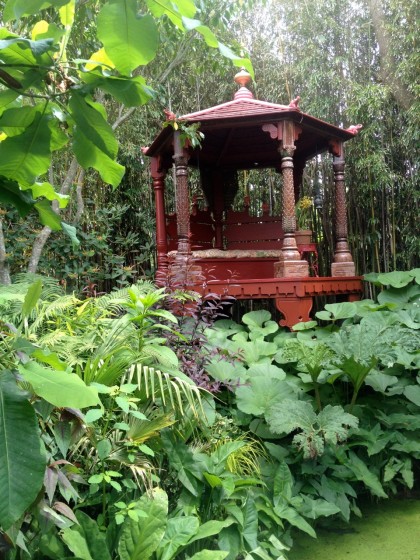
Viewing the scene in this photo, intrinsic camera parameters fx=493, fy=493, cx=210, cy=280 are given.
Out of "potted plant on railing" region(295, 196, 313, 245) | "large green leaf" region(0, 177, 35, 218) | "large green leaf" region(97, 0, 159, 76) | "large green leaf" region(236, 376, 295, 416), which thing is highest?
"potted plant on railing" region(295, 196, 313, 245)

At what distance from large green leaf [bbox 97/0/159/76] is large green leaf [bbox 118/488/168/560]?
1.50m

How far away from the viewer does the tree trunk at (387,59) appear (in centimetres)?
531

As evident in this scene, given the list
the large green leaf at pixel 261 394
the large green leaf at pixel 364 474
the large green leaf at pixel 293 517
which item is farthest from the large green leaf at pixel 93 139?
the large green leaf at pixel 364 474

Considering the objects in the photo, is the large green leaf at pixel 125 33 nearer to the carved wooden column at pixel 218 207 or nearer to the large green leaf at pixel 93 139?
the large green leaf at pixel 93 139

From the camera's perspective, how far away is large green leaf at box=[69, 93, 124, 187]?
0.49 metres

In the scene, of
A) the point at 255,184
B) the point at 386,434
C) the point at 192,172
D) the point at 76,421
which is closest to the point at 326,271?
the point at 255,184

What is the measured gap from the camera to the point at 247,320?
3816mm

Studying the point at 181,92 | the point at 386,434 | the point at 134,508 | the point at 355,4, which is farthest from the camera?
the point at 181,92

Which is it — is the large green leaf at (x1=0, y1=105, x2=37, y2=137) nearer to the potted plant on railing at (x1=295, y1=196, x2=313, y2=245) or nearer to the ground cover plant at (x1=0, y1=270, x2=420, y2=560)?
the ground cover plant at (x1=0, y1=270, x2=420, y2=560)

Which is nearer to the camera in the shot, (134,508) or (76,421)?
(76,421)

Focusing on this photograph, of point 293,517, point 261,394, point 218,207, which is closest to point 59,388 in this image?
point 293,517

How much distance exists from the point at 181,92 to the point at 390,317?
15.6 feet

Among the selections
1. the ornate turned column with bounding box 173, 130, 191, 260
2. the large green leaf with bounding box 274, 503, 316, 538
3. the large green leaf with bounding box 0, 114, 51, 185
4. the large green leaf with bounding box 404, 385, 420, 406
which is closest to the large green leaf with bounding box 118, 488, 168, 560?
the large green leaf with bounding box 274, 503, 316, 538

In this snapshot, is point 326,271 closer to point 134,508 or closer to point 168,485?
point 168,485
